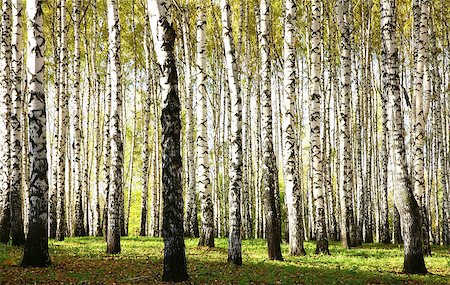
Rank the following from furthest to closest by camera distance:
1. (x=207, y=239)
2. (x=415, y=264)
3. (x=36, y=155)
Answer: (x=207, y=239), (x=415, y=264), (x=36, y=155)

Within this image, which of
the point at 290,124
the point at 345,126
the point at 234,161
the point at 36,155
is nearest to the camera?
the point at 36,155

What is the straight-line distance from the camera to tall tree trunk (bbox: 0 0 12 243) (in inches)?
506

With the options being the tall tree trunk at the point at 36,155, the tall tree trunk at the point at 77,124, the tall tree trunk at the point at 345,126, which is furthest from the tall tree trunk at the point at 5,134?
the tall tree trunk at the point at 345,126

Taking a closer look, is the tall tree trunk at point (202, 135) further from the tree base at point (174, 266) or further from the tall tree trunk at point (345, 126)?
the tree base at point (174, 266)

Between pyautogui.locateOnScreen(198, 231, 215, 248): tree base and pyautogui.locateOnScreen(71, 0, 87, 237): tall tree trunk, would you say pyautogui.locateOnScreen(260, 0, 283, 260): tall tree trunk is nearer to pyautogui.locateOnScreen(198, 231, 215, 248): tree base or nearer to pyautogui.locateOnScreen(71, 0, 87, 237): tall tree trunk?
pyautogui.locateOnScreen(198, 231, 215, 248): tree base

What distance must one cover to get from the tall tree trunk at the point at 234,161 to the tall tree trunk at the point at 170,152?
2.92 metres

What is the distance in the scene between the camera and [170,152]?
8469mm

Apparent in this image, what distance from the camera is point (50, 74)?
96.6 ft

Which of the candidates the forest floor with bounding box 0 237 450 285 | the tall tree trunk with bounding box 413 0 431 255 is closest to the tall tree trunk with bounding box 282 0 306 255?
the forest floor with bounding box 0 237 450 285

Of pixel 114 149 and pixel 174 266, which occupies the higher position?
pixel 114 149

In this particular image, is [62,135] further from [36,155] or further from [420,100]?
[420,100]

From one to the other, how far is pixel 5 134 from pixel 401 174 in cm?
1099

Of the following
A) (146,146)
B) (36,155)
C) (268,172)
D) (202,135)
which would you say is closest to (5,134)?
(36,155)

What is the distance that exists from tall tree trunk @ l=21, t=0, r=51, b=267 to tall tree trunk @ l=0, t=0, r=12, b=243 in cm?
392
